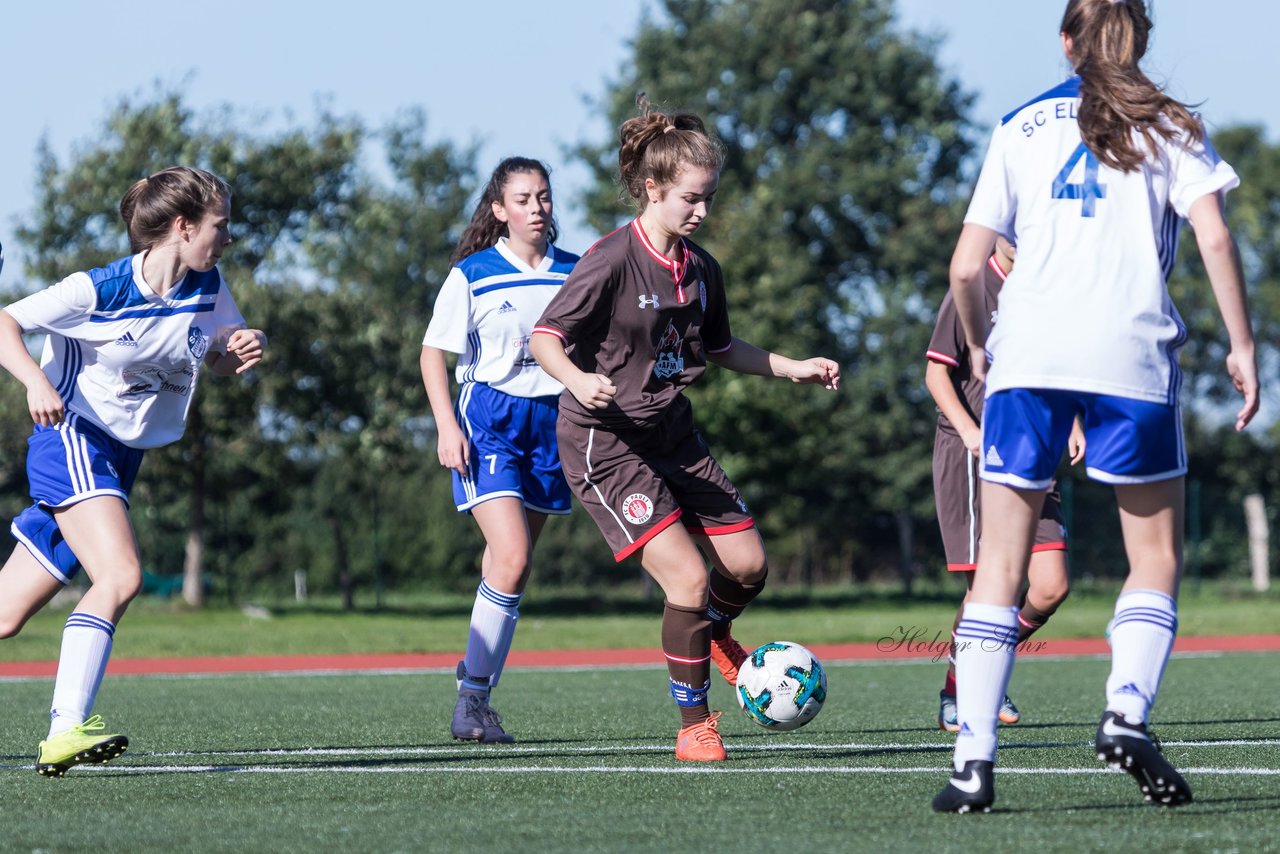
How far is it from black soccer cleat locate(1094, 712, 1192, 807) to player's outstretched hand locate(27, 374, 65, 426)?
10.5 feet

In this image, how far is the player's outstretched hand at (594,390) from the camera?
5012mm

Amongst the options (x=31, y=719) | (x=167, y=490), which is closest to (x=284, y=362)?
(x=167, y=490)

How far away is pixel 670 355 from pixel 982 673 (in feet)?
6.59

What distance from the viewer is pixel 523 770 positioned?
518 cm

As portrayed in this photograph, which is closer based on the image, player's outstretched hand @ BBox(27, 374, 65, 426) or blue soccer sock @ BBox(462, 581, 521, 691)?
player's outstretched hand @ BBox(27, 374, 65, 426)

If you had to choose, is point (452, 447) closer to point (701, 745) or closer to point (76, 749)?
point (701, 745)

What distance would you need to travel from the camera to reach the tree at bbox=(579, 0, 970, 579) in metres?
42.0

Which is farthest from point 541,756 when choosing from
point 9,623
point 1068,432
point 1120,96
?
point 1120,96

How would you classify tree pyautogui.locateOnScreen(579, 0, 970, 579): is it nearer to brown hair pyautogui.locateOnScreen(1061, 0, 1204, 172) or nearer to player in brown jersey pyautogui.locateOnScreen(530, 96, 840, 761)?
player in brown jersey pyautogui.locateOnScreen(530, 96, 840, 761)

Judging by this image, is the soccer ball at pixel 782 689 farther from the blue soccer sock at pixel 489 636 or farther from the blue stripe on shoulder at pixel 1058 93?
the blue stripe on shoulder at pixel 1058 93

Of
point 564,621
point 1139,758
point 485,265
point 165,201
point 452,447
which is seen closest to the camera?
point 1139,758

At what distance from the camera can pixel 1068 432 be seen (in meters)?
3.91

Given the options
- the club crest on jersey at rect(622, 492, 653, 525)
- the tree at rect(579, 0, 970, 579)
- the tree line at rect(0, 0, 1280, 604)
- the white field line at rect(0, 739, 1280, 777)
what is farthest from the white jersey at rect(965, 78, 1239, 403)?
the tree at rect(579, 0, 970, 579)

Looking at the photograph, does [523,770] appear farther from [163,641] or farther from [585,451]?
[163,641]
